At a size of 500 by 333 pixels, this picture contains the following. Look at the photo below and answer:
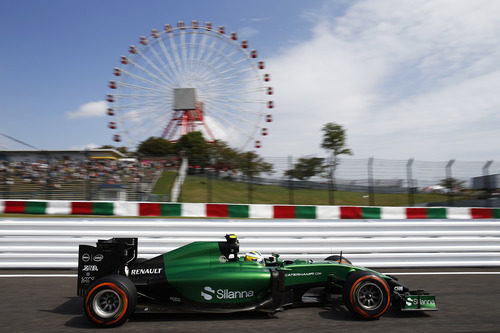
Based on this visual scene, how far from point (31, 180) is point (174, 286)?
957 centimetres

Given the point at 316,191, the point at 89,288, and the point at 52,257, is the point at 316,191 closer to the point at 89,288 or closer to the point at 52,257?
the point at 52,257

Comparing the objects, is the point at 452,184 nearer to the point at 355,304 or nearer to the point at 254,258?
the point at 355,304

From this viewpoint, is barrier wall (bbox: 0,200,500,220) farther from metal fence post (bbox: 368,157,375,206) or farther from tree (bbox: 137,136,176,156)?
tree (bbox: 137,136,176,156)

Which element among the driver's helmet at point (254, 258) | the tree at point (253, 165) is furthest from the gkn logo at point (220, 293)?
the tree at point (253, 165)

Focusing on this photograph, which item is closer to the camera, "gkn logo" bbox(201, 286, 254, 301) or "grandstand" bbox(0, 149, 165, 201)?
"gkn logo" bbox(201, 286, 254, 301)

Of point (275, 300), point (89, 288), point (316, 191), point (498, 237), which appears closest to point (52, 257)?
point (89, 288)

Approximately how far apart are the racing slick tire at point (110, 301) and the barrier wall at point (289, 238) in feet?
8.81

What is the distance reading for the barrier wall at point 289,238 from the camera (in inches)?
272

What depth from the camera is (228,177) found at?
12.0 meters

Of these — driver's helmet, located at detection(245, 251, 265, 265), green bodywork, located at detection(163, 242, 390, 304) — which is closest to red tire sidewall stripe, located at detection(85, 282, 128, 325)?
green bodywork, located at detection(163, 242, 390, 304)

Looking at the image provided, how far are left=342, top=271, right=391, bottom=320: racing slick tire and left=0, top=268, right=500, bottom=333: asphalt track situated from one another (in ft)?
0.37

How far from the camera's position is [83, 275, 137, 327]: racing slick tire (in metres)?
4.20

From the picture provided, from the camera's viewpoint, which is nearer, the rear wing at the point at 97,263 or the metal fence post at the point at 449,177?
the rear wing at the point at 97,263

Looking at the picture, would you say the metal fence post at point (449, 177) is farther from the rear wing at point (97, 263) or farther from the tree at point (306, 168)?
the rear wing at point (97, 263)
